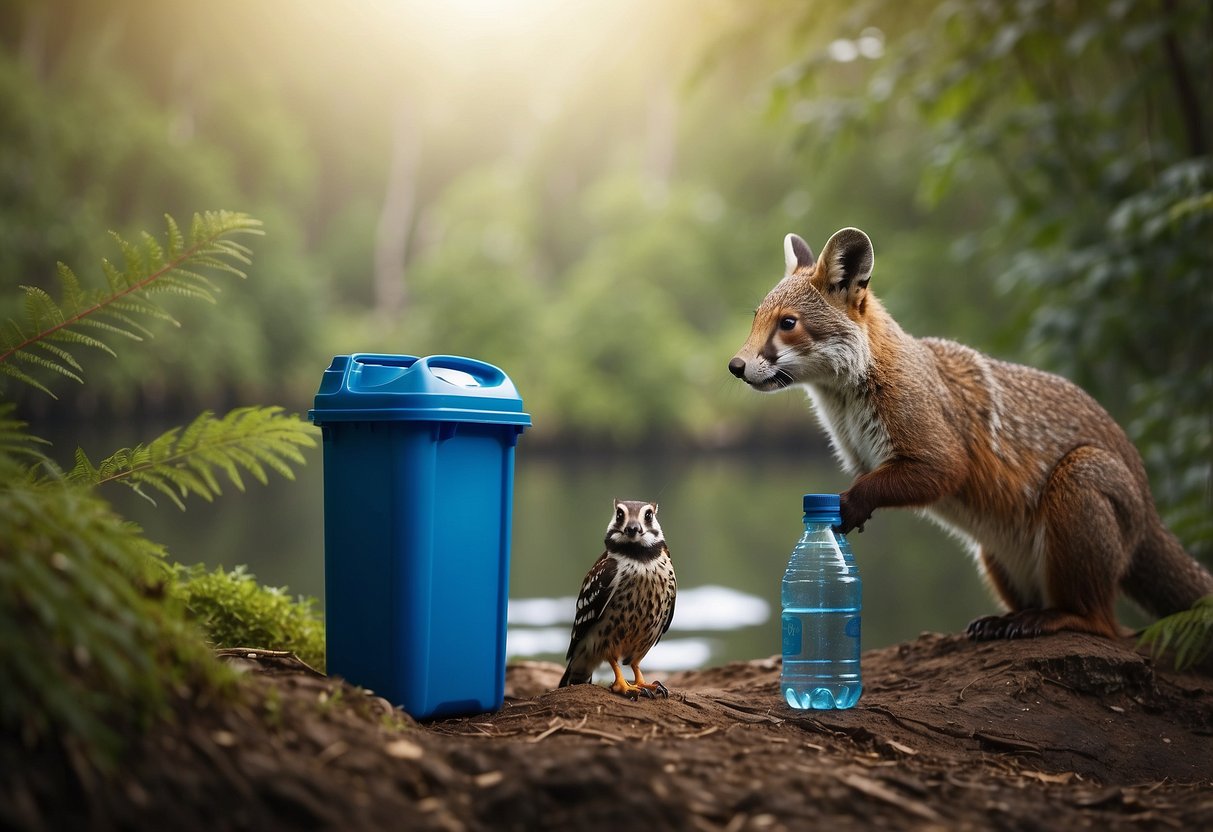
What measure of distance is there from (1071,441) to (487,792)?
280 centimetres

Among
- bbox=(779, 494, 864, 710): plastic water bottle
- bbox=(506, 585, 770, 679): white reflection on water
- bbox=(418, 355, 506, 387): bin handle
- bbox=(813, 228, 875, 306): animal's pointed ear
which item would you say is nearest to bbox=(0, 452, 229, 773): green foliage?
bbox=(418, 355, 506, 387): bin handle

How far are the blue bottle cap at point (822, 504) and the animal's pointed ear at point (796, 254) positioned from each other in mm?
1012

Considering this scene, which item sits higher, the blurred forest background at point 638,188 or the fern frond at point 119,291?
the blurred forest background at point 638,188

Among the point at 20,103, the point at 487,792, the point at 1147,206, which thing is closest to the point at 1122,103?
the point at 1147,206

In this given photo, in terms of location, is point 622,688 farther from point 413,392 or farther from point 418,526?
point 413,392

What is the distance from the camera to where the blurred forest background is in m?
5.67

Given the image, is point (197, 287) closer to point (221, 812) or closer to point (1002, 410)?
point (221, 812)

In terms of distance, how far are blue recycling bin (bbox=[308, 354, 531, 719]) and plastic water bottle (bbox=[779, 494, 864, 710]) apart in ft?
3.18

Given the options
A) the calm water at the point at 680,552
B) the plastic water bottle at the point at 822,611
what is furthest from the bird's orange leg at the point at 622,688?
the calm water at the point at 680,552

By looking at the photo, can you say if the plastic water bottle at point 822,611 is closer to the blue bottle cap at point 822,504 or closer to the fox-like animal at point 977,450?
the blue bottle cap at point 822,504

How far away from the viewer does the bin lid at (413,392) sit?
2.74m

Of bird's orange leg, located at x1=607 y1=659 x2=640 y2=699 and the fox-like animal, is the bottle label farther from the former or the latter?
bird's orange leg, located at x1=607 y1=659 x2=640 y2=699

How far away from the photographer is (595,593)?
2939mm

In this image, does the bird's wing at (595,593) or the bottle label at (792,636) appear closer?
the bird's wing at (595,593)
